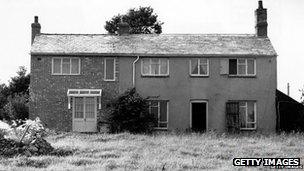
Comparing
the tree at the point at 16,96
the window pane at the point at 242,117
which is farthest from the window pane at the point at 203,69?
the tree at the point at 16,96

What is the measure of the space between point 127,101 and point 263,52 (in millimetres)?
9467

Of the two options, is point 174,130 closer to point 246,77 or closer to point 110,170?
point 246,77

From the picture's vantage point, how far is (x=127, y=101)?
30.2 meters

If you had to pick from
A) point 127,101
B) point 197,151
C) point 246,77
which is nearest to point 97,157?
point 197,151

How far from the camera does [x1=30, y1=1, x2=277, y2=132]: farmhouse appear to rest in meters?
31.8

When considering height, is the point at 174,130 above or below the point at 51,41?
below

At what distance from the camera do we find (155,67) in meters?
32.2

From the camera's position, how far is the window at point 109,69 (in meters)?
32.2

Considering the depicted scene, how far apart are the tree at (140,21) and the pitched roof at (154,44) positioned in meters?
26.4

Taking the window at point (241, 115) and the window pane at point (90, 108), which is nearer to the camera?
the window at point (241, 115)

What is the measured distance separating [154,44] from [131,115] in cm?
583

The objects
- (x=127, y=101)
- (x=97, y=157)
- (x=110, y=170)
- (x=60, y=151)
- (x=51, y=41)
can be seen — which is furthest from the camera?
(x=51, y=41)

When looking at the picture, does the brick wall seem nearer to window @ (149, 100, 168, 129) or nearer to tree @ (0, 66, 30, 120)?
window @ (149, 100, 168, 129)

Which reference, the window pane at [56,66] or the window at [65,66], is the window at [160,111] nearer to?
the window at [65,66]
